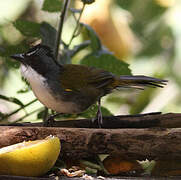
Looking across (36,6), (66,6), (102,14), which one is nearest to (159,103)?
(102,14)

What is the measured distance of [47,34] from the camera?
2.87 metres

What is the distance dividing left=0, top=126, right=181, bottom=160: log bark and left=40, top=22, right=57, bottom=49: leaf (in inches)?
35.1

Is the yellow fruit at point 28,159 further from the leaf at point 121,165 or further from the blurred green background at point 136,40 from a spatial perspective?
Answer: the blurred green background at point 136,40

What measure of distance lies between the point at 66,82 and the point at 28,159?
30.5 inches

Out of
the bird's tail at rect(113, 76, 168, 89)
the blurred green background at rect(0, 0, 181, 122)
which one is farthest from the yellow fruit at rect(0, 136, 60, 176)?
the blurred green background at rect(0, 0, 181, 122)

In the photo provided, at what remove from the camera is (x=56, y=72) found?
2.58 metres

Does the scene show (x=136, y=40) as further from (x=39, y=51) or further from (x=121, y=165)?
(x=121, y=165)

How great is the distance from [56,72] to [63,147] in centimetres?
63

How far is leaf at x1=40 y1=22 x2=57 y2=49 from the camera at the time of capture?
286cm

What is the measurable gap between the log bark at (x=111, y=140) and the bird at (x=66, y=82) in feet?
1.15

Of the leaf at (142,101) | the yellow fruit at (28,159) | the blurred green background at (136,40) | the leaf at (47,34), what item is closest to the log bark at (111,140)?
the yellow fruit at (28,159)

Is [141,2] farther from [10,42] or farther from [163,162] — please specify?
[163,162]

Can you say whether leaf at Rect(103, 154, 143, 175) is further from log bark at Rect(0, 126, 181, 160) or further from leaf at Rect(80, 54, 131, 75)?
leaf at Rect(80, 54, 131, 75)

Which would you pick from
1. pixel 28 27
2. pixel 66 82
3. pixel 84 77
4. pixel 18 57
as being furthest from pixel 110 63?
pixel 18 57
